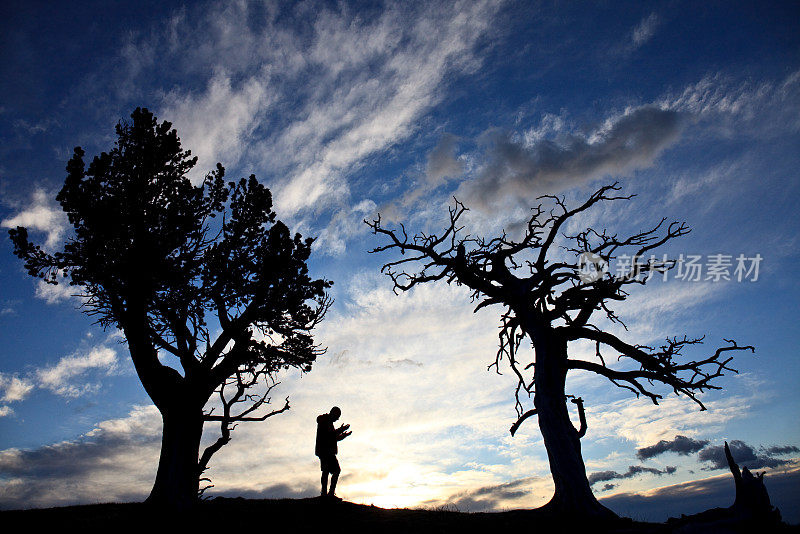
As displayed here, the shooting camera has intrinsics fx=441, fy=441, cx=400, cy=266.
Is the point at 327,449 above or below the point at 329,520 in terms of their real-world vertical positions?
above

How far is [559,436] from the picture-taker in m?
10.8

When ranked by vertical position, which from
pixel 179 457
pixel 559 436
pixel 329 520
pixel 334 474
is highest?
pixel 179 457

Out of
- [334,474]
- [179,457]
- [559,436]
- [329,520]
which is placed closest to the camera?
[329,520]

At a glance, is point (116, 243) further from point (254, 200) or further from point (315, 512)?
point (315, 512)

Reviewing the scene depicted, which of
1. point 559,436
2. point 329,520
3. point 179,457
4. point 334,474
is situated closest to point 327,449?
point 334,474

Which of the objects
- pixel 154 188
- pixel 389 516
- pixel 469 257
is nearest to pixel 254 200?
pixel 154 188

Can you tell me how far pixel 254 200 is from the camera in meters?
15.4

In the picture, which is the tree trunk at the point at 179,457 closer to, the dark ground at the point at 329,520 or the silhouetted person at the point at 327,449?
the dark ground at the point at 329,520

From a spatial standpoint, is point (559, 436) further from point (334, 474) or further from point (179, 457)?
point (179, 457)

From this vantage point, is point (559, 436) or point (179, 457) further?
point (179, 457)

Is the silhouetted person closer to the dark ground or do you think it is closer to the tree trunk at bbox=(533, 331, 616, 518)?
the dark ground

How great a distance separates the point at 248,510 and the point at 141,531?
2622 mm

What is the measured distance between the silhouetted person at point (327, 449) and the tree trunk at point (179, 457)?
426cm

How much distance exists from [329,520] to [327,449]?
160 centimetres
